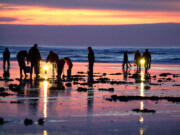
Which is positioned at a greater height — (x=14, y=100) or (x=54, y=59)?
(x=54, y=59)

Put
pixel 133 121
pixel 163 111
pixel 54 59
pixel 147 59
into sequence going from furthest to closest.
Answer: pixel 147 59
pixel 54 59
pixel 163 111
pixel 133 121

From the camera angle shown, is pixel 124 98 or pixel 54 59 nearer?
pixel 124 98

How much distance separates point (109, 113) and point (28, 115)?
2759 mm

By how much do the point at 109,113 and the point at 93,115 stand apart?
2.40 ft

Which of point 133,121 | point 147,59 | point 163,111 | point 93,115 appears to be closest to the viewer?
point 133,121

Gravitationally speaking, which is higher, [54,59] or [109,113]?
[54,59]

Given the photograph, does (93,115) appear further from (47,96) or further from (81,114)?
(47,96)

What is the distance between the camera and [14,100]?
1859 centimetres

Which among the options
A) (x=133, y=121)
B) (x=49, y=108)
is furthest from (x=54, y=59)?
(x=133, y=121)

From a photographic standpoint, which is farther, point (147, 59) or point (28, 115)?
point (147, 59)

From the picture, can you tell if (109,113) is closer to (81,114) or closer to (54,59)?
(81,114)

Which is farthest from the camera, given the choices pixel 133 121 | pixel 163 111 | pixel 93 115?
pixel 163 111

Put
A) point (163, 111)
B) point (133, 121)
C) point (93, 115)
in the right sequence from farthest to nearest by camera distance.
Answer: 1. point (163, 111)
2. point (93, 115)
3. point (133, 121)

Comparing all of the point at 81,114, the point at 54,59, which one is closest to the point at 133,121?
the point at 81,114
